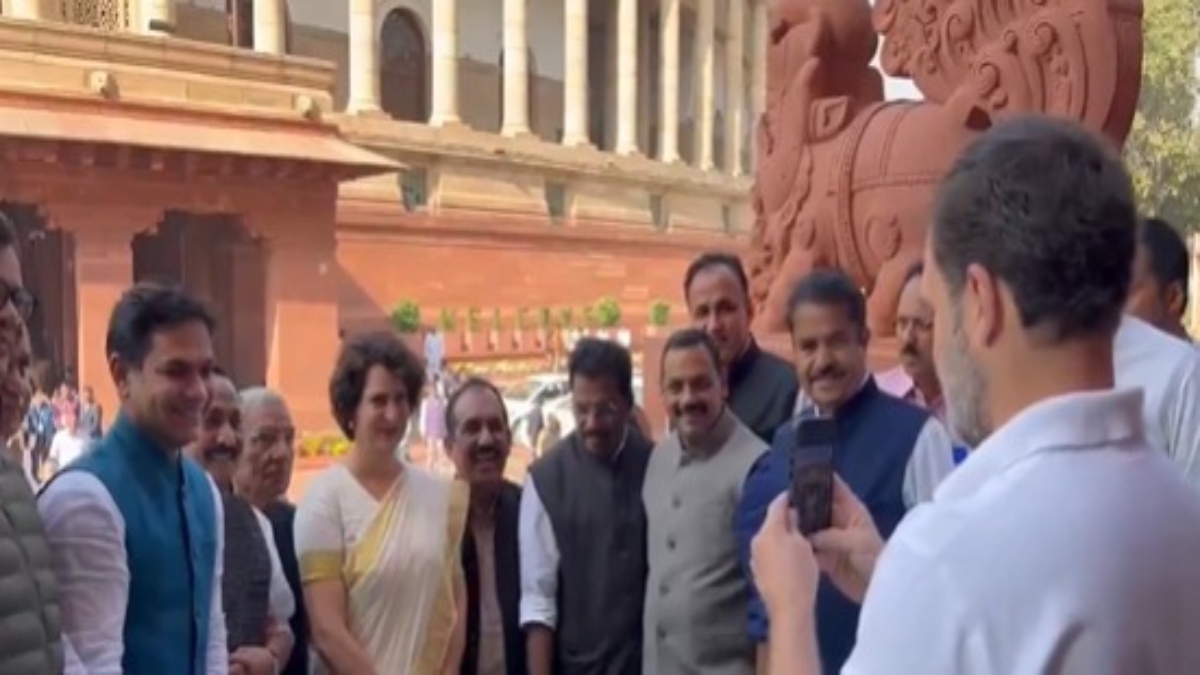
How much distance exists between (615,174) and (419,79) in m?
6.01

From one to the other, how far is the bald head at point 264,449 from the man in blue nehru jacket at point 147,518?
2.85 feet

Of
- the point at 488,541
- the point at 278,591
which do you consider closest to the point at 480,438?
the point at 488,541

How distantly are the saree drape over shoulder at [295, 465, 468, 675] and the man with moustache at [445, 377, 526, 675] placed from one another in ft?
0.72

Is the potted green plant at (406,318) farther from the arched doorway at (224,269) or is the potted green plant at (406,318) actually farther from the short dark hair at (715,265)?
the short dark hair at (715,265)

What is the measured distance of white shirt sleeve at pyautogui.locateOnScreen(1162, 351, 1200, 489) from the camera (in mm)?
2988

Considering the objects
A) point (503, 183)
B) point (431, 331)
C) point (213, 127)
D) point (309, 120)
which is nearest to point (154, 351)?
point (213, 127)

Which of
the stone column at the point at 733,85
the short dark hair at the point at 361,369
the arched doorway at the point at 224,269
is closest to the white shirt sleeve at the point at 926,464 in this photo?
the short dark hair at the point at 361,369

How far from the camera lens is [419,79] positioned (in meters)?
36.8

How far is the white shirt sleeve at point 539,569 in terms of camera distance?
382 centimetres

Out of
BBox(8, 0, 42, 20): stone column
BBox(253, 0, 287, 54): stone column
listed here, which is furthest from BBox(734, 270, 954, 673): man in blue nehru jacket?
BBox(253, 0, 287, 54): stone column

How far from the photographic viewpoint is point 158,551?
2779 millimetres

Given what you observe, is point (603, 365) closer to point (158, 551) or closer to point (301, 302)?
point (158, 551)

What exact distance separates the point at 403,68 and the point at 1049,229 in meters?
36.6

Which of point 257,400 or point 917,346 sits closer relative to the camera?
point 917,346
